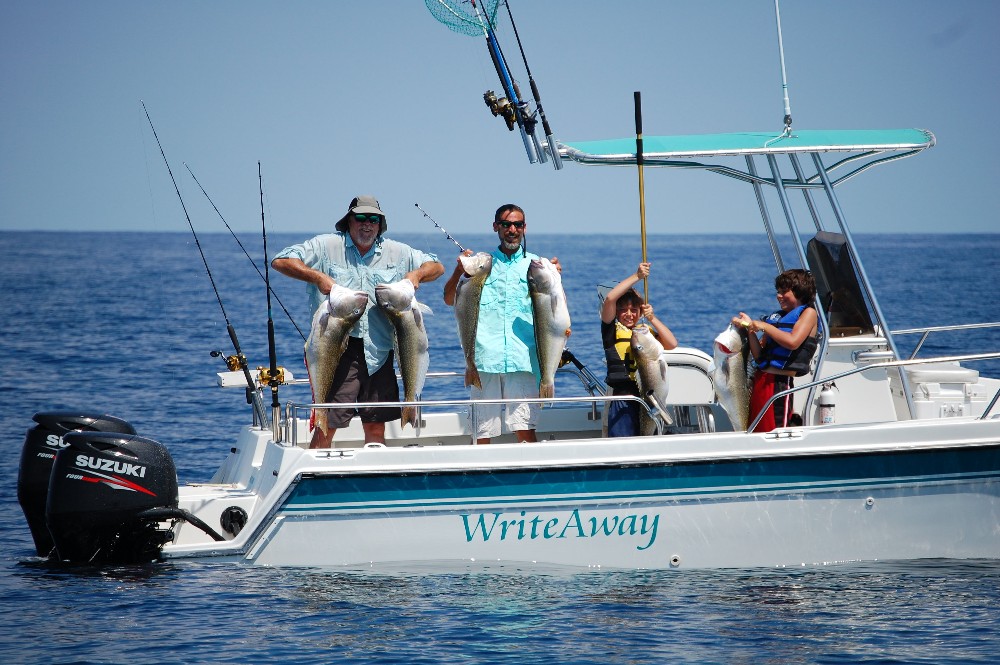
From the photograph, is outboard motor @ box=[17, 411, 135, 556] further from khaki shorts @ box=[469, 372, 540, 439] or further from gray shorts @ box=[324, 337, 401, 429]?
khaki shorts @ box=[469, 372, 540, 439]

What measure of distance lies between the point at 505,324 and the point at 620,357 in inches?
29.4

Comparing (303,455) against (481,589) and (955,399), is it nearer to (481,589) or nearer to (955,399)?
(481,589)

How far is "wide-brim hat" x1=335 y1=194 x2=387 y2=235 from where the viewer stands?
7395mm

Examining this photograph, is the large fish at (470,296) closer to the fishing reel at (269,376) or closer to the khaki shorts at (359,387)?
the khaki shorts at (359,387)

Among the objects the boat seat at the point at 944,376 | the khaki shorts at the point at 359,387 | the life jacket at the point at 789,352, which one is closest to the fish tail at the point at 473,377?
the khaki shorts at the point at 359,387

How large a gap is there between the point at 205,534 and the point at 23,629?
1.35 metres

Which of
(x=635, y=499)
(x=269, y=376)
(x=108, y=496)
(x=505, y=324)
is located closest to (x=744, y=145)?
(x=505, y=324)

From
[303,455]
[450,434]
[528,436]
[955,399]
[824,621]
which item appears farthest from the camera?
[450,434]

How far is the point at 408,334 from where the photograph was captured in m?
7.24

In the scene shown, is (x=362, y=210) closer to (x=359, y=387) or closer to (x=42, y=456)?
(x=359, y=387)

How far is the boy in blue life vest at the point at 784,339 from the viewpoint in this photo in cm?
710

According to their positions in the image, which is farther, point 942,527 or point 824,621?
point 942,527

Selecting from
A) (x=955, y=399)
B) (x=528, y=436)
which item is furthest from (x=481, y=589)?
(x=955, y=399)

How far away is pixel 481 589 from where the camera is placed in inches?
274
